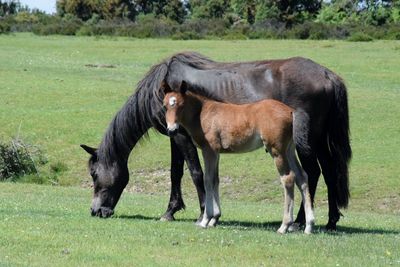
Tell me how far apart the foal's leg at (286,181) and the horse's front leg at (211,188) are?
911 millimetres

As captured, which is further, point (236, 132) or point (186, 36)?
point (186, 36)

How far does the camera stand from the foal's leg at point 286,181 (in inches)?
449

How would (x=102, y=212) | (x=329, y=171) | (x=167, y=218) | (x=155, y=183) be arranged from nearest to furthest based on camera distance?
(x=329, y=171) < (x=102, y=212) < (x=167, y=218) < (x=155, y=183)

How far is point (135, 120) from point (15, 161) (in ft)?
31.3

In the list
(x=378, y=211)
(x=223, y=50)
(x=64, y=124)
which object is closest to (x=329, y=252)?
(x=378, y=211)

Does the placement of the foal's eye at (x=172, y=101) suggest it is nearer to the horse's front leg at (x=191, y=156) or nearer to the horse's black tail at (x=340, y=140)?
the horse's front leg at (x=191, y=156)

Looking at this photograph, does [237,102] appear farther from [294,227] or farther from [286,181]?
[294,227]

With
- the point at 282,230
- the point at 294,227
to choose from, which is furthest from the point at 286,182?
Result: the point at 294,227

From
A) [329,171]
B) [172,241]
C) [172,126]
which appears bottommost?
[172,241]

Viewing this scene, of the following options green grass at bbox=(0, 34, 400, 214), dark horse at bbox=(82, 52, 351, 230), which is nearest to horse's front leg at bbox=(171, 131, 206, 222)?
dark horse at bbox=(82, 52, 351, 230)

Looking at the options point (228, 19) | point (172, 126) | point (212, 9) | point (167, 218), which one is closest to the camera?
point (172, 126)

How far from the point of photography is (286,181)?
11469 mm

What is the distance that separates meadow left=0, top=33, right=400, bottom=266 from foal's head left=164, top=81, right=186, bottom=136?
1.42m

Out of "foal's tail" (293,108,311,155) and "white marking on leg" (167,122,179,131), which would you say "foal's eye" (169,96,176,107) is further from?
"foal's tail" (293,108,311,155)
